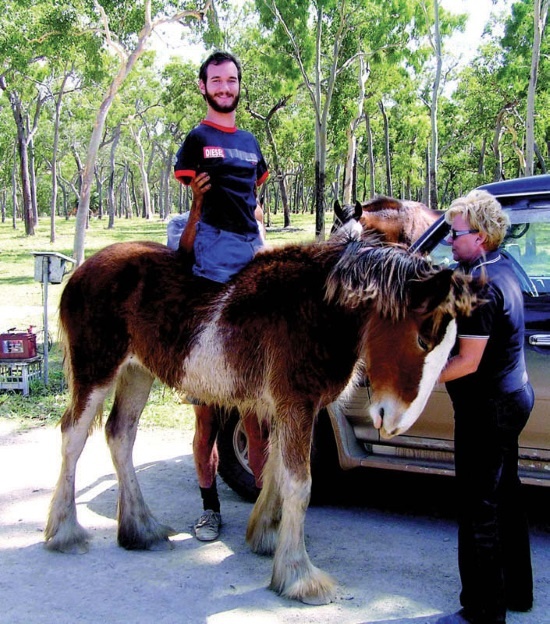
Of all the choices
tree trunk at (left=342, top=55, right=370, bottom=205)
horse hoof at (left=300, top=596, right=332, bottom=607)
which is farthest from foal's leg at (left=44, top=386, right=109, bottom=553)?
tree trunk at (left=342, top=55, right=370, bottom=205)

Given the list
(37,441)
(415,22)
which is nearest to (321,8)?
(415,22)

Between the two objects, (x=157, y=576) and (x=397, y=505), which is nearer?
(x=157, y=576)

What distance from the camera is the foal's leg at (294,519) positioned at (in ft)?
11.1

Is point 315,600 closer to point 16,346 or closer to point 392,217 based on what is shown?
point 392,217

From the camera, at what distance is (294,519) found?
3.41 metres

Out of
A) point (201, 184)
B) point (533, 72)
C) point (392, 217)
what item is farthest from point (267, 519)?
point (533, 72)

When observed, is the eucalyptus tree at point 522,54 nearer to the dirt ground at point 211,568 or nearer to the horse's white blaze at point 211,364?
the dirt ground at point 211,568

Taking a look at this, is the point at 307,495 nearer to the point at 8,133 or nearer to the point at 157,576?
the point at 157,576

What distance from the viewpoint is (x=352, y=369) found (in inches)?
137

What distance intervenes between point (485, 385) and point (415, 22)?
869 inches

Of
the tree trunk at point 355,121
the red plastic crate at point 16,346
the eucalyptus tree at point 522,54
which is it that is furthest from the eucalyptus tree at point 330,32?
the red plastic crate at point 16,346

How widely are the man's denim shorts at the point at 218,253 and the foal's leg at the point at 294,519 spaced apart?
0.87 meters

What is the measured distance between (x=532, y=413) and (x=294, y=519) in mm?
1482

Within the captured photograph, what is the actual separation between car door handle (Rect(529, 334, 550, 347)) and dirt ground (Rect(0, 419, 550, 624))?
4.12 feet
